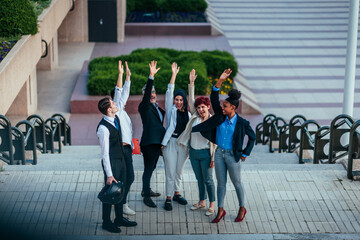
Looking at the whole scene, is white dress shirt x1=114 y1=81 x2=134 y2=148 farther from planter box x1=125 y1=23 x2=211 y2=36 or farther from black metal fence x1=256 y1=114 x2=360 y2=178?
planter box x1=125 y1=23 x2=211 y2=36

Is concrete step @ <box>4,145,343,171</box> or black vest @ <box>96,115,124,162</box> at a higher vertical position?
black vest @ <box>96,115,124,162</box>

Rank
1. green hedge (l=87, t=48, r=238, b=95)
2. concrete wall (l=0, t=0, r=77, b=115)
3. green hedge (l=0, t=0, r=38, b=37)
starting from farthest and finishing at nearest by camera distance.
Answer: green hedge (l=87, t=48, r=238, b=95), green hedge (l=0, t=0, r=38, b=37), concrete wall (l=0, t=0, r=77, b=115)

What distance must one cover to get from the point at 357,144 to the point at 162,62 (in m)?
9.77

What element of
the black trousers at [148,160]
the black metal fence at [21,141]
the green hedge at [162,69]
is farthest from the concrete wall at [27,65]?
the black trousers at [148,160]

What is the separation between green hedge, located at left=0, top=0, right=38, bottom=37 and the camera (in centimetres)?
1197

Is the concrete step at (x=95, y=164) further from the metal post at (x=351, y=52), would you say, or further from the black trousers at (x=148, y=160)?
the metal post at (x=351, y=52)

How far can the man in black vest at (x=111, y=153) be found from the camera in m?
5.85

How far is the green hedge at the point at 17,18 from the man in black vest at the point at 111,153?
22.3 ft

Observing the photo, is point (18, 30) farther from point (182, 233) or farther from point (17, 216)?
point (182, 233)

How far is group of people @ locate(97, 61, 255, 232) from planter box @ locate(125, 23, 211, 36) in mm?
16833

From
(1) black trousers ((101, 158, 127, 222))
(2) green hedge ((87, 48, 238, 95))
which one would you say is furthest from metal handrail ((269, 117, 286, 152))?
(1) black trousers ((101, 158, 127, 222))

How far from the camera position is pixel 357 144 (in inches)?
303

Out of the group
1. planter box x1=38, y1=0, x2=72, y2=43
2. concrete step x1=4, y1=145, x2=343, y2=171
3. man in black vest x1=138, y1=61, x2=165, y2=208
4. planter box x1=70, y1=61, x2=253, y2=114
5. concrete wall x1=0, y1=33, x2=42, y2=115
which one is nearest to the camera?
man in black vest x1=138, y1=61, x2=165, y2=208

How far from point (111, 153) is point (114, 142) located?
0.12 m
